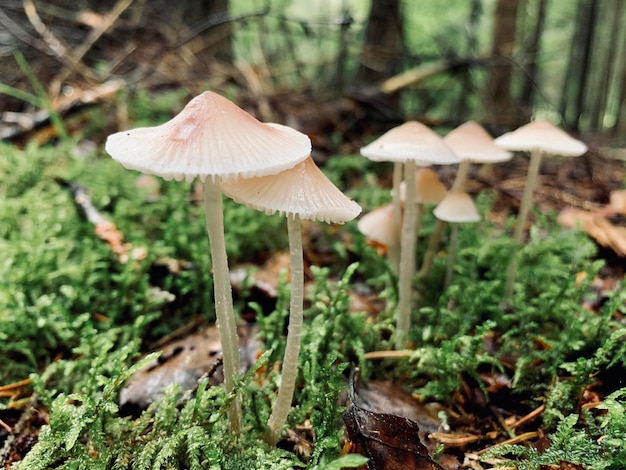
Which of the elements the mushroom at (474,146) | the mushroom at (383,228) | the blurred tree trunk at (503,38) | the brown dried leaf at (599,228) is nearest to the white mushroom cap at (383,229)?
the mushroom at (383,228)

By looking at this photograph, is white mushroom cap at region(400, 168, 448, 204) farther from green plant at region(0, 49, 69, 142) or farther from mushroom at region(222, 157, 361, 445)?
green plant at region(0, 49, 69, 142)

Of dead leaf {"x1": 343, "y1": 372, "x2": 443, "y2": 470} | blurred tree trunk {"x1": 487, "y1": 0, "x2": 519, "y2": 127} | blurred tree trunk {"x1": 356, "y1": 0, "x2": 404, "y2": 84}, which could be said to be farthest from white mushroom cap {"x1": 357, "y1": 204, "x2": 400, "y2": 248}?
blurred tree trunk {"x1": 487, "y1": 0, "x2": 519, "y2": 127}

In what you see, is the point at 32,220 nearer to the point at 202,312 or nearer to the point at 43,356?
the point at 43,356

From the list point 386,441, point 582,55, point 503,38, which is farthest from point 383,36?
point 386,441

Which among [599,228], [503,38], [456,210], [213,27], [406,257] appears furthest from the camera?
[503,38]

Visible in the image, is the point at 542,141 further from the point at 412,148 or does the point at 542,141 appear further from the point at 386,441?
the point at 386,441

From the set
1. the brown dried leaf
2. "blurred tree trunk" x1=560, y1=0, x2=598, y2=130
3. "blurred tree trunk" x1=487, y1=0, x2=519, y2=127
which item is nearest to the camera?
the brown dried leaf

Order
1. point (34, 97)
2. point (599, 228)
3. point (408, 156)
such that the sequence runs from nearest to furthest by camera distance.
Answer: point (408, 156) < point (599, 228) < point (34, 97)
